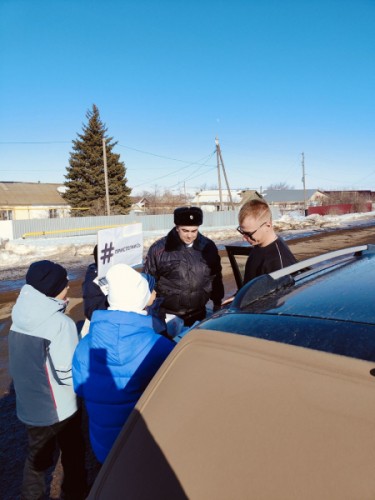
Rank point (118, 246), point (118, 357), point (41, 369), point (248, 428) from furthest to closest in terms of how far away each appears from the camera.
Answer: point (118, 246)
point (41, 369)
point (118, 357)
point (248, 428)

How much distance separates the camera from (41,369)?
2189mm

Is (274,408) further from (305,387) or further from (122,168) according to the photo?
(122,168)

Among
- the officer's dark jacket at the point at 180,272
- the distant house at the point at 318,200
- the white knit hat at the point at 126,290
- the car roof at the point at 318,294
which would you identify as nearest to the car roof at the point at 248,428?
the car roof at the point at 318,294

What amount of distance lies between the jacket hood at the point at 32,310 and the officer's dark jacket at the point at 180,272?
4.38 ft

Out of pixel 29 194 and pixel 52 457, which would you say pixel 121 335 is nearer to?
pixel 52 457

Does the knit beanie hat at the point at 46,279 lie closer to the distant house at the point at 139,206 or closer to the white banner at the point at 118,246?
the white banner at the point at 118,246

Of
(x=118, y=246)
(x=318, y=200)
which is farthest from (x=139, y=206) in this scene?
(x=118, y=246)

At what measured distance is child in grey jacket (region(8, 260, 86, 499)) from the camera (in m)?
2.19

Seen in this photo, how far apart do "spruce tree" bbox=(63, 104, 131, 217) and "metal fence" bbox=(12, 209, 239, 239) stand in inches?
372

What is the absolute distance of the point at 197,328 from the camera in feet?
4.53

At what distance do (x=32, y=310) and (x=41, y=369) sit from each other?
35 centimetres

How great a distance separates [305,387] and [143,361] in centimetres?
95

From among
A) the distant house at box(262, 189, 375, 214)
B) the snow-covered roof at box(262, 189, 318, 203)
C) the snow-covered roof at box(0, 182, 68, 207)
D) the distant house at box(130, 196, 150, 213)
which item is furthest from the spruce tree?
the snow-covered roof at box(262, 189, 318, 203)

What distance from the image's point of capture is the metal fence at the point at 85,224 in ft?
73.0
